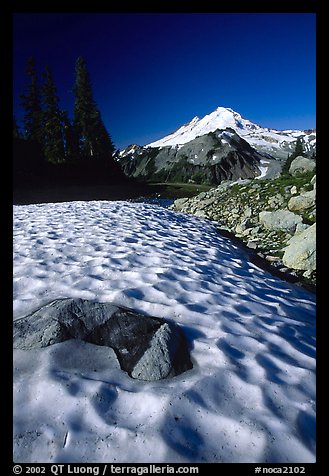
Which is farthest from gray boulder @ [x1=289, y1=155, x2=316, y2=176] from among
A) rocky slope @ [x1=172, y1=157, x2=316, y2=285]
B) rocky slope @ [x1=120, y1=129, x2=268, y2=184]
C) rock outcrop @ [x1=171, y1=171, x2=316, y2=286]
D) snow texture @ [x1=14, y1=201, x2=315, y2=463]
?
rocky slope @ [x1=120, y1=129, x2=268, y2=184]

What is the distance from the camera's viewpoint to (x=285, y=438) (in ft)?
7.06

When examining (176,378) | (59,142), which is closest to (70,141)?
(59,142)

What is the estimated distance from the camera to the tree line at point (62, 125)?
118ft

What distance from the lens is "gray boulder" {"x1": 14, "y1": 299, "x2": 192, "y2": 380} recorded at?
2814mm

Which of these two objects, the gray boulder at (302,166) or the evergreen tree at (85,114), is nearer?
the gray boulder at (302,166)

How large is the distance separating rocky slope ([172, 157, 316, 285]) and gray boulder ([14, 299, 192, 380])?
14.3ft

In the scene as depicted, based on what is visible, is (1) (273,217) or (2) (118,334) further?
(1) (273,217)

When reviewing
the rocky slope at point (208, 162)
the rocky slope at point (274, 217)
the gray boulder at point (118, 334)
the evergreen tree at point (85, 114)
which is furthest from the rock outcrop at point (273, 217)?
the rocky slope at point (208, 162)

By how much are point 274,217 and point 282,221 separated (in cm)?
48

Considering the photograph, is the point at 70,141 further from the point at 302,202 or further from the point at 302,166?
the point at 302,202

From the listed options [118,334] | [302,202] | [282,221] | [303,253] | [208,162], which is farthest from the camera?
[208,162]

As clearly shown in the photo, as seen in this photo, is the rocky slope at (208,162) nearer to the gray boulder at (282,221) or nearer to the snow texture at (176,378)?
the gray boulder at (282,221)

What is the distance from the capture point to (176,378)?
8.89 ft
